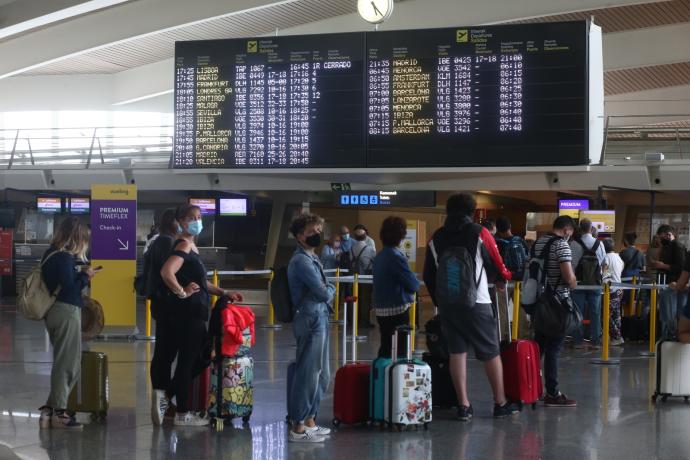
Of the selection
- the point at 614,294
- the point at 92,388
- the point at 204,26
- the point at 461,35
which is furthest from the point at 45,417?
the point at 204,26

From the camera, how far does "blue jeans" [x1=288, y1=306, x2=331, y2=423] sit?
22.9 ft

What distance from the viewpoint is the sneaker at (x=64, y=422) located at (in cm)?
732

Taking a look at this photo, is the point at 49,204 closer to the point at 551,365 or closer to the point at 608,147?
the point at 608,147

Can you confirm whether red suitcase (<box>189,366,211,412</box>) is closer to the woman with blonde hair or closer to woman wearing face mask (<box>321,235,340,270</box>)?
the woman with blonde hair

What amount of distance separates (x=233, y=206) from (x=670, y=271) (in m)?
10.3

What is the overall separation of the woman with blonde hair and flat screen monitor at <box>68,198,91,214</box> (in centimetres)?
1666

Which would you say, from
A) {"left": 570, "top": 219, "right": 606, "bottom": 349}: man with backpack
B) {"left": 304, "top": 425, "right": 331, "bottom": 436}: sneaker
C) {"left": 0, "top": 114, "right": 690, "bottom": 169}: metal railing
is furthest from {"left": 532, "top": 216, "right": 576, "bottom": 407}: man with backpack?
{"left": 0, "top": 114, "right": 690, "bottom": 169}: metal railing

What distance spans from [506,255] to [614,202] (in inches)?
606

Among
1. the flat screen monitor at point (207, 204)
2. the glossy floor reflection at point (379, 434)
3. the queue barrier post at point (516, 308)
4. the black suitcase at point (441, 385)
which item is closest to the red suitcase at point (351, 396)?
the glossy floor reflection at point (379, 434)

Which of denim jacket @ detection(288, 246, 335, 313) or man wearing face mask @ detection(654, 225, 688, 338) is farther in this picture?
man wearing face mask @ detection(654, 225, 688, 338)

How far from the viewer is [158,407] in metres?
7.48

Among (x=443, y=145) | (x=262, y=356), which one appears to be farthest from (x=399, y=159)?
(x=262, y=356)

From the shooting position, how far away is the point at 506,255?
12.1 meters

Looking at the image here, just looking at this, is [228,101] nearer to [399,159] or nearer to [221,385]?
[399,159]
